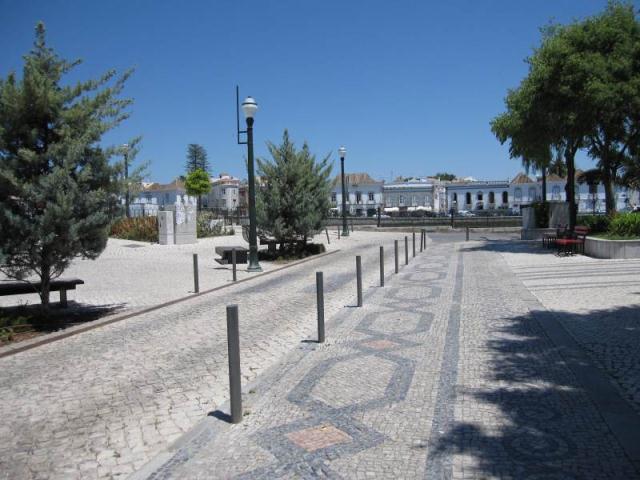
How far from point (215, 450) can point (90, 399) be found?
74.3 inches

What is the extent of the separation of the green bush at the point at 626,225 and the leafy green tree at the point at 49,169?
1592 centimetres

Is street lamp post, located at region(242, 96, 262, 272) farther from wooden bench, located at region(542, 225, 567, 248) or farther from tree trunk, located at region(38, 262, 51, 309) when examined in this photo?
wooden bench, located at region(542, 225, 567, 248)

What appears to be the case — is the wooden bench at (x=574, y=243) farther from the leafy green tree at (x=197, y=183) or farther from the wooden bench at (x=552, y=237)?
the leafy green tree at (x=197, y=183)

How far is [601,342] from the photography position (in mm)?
6598

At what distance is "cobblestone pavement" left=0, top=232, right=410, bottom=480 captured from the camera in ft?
13.2

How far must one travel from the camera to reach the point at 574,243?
61.0ft

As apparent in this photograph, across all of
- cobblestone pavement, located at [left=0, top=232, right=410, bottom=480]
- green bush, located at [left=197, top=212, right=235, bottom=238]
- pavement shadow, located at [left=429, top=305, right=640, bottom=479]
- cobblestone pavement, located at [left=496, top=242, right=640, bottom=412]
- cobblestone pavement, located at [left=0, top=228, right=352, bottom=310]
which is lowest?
cobblestone pavement, located at [left=0, top=232, right=410, bottom=480]

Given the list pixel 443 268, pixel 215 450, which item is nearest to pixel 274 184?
pixel 443 268

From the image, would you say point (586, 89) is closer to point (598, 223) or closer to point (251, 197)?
point (598, 223)

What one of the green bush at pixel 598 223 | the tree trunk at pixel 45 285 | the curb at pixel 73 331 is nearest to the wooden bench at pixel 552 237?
the green bush at pixel 598 223

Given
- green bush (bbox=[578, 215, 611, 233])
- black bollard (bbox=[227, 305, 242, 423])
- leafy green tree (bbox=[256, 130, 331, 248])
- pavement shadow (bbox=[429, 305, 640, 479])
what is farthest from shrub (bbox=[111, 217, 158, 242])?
black bollard (bbox=[227, 305, 242, 423])

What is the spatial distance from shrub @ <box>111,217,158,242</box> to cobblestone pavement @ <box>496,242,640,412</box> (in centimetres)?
2021

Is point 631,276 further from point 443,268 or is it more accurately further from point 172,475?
point 172,475

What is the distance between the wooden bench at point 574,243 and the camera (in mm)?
18125
